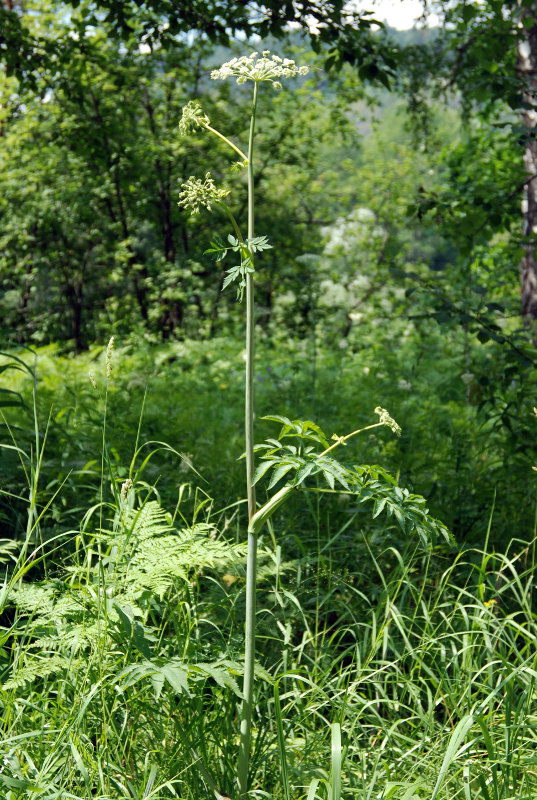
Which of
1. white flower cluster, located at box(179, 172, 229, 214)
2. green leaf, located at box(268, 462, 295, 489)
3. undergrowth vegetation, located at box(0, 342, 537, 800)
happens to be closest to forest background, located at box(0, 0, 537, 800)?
undergrowth vegetation, located at box(0, 342, 537, 800)

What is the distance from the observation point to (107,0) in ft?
15.4

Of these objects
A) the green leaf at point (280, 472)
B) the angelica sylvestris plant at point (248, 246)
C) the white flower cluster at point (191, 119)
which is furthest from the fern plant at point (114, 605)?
the white flower cluster at point (191, 119)

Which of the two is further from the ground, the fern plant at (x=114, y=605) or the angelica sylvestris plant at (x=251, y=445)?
the angelica sylvestris plant at (x=251, y=445)

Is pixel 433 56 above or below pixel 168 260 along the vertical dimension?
above

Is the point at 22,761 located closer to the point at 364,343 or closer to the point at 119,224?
the point at 364,343

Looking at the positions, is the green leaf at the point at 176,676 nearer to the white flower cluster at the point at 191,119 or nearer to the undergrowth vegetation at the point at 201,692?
the undergrowth vegetation at the point at 201,692

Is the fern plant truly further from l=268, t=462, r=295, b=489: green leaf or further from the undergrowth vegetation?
l=268, t=462, r=295, b=489: green leaf

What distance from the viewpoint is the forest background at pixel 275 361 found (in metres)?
1.91

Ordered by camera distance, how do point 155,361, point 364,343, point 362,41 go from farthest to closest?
point 364,343, point 155,361, point 362,41

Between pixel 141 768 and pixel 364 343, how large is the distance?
27.4 ft

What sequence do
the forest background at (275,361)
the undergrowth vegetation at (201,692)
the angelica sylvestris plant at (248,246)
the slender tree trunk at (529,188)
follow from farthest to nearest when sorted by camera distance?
1. the slender tree trunk at (529,188)
2. the forest background at (275,361)
3. the undergrowth vegetation at (201,692)
4. the angelica sylvestris plant at (248,246)

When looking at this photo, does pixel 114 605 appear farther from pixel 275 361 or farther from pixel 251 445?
pixel 275 361

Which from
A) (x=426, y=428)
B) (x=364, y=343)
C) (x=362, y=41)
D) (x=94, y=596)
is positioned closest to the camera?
(x=94, y=596)

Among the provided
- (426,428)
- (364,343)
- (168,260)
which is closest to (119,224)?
(168,260)
